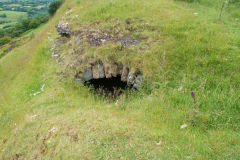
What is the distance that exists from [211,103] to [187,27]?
4.64 meters

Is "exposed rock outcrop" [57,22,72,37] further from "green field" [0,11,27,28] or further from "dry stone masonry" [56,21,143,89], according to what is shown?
"green field" [0,11,27,28]

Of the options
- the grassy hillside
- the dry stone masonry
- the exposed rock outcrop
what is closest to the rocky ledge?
the dry stone masonry

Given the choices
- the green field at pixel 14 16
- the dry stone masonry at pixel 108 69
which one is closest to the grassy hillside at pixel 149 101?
the dry stone masonry at pixel 108 69

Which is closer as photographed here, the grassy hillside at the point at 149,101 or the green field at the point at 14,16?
the grassy hillside at the point at 149,101

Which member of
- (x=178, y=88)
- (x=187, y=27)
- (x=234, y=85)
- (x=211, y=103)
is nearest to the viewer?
(x=211, y=103)

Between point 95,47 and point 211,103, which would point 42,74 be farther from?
point 211,103

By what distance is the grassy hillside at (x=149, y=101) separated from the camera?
329 centimetres

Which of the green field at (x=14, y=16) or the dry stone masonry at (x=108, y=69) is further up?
the dry stone masonry at (x=108, y=69)

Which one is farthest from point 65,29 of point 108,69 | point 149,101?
point 149,101

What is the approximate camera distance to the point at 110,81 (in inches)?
308

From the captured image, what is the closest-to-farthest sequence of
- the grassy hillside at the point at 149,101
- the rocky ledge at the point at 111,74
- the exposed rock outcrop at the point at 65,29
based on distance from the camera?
the grassy hillside at the point at 149,101 → the rocky ledge at the point at 111,74 → the exposed rock outcrop at the point at 65,29

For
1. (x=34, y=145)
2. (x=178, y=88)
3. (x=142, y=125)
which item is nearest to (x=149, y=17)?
(x=178, y=88)

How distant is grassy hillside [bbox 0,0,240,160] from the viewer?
329 cm

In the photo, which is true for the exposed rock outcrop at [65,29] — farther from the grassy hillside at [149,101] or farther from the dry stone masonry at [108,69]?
the dry stone masonry at [108,69]
